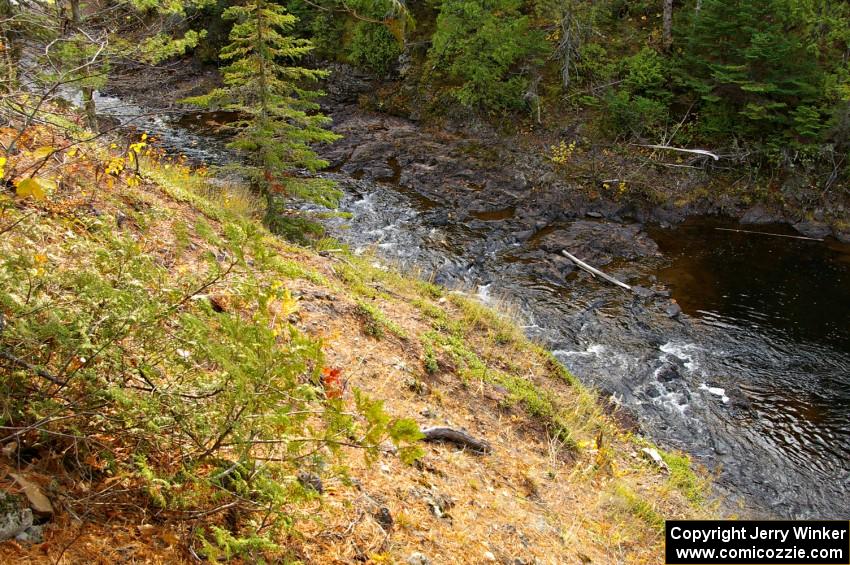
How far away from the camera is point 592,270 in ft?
43.4

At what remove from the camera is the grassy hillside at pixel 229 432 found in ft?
7.65

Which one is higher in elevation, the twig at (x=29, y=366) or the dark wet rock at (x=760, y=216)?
the twig at (x=29, y=366)

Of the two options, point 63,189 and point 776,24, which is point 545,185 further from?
point 63,189

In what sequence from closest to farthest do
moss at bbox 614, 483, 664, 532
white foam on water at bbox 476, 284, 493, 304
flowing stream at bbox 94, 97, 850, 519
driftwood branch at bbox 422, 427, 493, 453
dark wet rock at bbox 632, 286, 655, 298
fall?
driftwood branch at bbox 422, 427, 493, 453, moss at bbox 614, 483, 664, 532, flowing stream at bbox 94, 97, 850, 519, white foam on water at bbox 476, 284, 493, 304, dark wet rock at bbox 632, 286, 655, 298

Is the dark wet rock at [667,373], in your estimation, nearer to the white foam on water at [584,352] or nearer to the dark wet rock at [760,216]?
the white foam on water at [584,352]

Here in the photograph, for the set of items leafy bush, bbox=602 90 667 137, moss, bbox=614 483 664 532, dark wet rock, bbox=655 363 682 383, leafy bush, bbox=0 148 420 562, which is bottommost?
dark wet rock, bbox=655 363 682 383

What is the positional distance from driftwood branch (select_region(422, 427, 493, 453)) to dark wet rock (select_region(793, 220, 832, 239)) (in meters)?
14.6

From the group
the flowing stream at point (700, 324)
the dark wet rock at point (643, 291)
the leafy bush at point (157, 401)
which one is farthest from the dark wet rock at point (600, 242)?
the leafy bush at point (157, 401)

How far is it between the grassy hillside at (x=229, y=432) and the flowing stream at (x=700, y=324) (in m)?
3.00

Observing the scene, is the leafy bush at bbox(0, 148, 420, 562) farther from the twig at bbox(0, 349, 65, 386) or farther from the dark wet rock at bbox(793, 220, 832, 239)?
the dark wet rock at bbox(793, 220, 832, 239)

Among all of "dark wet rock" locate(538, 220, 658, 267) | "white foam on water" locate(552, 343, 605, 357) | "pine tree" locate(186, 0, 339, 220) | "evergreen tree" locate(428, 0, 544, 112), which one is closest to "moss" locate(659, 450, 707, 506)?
"white foam on water" locate(552, 343, 605, 357)

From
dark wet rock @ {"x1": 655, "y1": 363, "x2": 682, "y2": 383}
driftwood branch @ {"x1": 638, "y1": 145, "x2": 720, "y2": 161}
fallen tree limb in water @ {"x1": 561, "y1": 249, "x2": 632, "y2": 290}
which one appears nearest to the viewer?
dark wet rock @ {"x1": 655, "y1": 363, "x2": 682, "y2": 383}

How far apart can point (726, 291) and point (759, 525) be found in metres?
8.25

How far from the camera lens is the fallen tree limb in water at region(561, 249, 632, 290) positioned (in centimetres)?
1281
